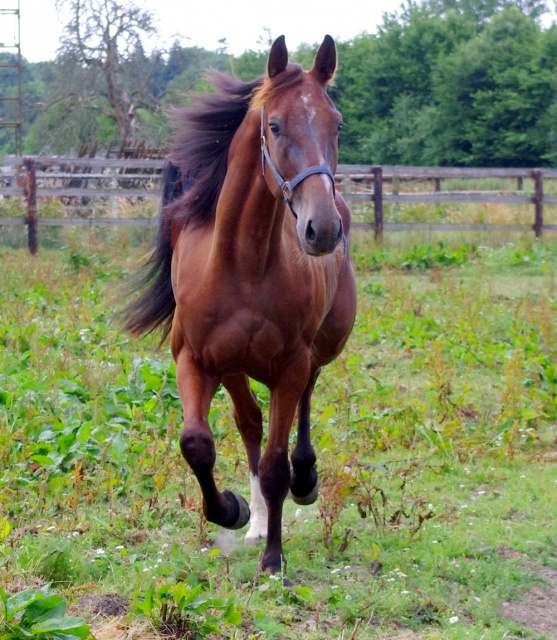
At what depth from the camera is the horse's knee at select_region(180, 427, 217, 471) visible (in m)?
3.85

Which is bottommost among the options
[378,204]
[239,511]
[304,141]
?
[239,511]

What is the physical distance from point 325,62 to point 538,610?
2400 mm

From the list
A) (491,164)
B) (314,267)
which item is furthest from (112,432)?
(491,164)

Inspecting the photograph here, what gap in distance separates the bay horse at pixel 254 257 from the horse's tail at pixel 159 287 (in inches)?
20.1

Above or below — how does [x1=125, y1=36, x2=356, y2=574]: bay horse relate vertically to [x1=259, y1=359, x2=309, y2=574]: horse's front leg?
above

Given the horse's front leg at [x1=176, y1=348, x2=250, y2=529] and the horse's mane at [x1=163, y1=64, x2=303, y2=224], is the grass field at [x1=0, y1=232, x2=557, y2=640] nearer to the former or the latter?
the horse's front leg at [x1=176, y1=348, x2=250, y2=529]

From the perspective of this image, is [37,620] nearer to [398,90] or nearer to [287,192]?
[287,192]

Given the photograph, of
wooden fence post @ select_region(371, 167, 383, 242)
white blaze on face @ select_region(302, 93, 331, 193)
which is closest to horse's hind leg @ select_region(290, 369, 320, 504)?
white blaze on face @ select_region(302, 93, 331, 193)

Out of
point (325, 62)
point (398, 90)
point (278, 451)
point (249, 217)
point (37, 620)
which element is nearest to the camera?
point (37, 620)

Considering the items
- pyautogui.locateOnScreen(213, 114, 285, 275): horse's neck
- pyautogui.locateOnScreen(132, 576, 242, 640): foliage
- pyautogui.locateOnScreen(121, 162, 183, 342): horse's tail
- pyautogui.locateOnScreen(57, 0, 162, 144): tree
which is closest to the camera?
pyautogui.locateOnScreen(132, 576, 242, 640): foliage

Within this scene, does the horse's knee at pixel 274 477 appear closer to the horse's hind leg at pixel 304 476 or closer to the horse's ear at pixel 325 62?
the horse's hind leg at pixel 304 476

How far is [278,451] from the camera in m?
3.98

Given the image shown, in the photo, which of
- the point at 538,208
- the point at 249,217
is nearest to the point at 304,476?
the point at 249,217

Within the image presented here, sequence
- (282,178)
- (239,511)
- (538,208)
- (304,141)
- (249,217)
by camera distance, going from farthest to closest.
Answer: (538,208) < (239,511) < (249,217) < (282,178) < (304,141)
